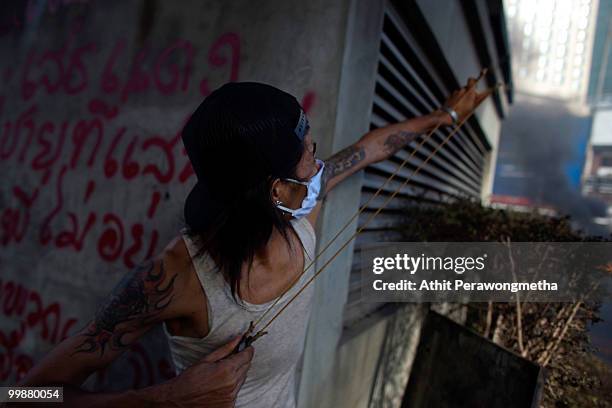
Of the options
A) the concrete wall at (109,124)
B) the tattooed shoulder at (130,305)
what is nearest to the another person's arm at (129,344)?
the tattooed shoulder at (130,305)

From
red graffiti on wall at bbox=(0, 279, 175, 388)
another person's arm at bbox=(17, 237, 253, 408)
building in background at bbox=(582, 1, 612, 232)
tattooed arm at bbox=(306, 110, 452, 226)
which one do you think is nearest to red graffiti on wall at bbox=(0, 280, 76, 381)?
red graffiti on wall at bbox=(0, 279, 175, 388)

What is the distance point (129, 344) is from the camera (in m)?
1.22

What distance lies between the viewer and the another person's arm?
1083 mm

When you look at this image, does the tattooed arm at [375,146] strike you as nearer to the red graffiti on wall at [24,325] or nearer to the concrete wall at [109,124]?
the concrete wall at [109,124]

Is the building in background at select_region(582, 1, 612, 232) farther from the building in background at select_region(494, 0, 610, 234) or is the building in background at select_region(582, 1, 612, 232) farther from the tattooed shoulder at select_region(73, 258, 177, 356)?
the tattooed shoulder at select_region(73, 258, 177, 356)

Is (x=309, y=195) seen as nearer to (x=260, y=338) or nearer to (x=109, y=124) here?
(x=260, y=338)

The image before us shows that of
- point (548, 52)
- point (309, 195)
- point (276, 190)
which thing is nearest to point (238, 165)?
point (276, 190)

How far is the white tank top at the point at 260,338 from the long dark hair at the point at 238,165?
5 cm

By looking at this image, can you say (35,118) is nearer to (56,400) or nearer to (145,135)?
(145,135)

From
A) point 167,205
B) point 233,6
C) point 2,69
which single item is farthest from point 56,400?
point 2,69

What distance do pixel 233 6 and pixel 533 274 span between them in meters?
2.53

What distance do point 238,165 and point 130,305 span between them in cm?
57

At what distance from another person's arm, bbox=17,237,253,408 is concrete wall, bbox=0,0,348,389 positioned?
117 cm

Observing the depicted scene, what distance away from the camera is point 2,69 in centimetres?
345
